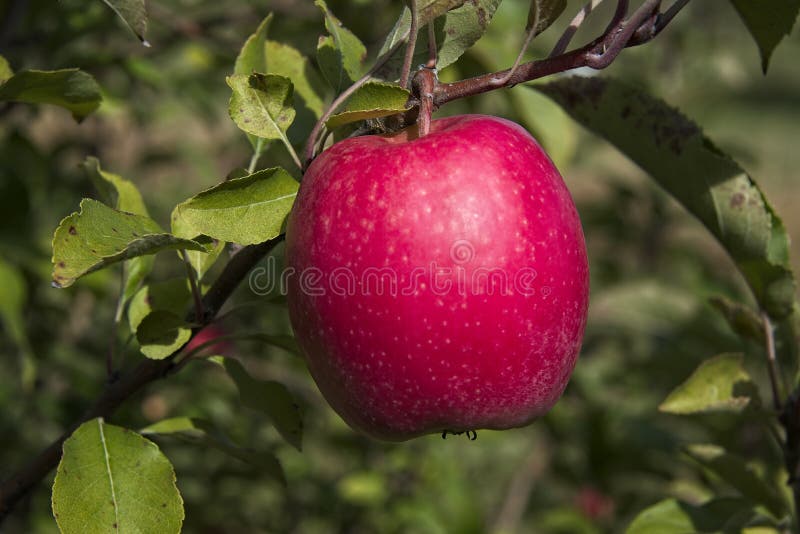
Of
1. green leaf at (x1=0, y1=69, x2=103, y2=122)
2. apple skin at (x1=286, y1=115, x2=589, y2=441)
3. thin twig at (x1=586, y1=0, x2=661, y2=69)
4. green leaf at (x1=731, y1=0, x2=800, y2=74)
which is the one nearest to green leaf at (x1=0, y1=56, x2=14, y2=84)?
green leaf at (x1=0, y1=69, x2=103, y2=122)

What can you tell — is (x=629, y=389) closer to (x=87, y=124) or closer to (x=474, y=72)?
(x=474, y=72)

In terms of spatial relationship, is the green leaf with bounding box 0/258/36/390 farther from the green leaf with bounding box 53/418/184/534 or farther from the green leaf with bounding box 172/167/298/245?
the green leaf with bounding box 172/167/298/245

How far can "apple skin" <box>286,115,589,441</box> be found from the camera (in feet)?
2.56

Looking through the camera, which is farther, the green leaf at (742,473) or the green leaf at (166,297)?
the green leaf at (742,473)

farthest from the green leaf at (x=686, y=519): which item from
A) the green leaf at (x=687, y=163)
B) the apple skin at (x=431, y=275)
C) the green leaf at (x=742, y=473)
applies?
the apple skin at (x=431, y=275)

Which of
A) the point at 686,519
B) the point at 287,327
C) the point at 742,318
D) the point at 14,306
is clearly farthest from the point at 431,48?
the point at 287,327

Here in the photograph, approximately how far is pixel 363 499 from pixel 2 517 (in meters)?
1.26

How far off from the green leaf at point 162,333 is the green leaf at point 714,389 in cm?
58

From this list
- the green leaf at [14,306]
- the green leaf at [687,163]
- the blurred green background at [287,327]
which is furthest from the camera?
the blurred green background at [287,327]

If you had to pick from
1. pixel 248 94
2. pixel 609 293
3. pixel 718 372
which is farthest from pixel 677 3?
pixel 609 293

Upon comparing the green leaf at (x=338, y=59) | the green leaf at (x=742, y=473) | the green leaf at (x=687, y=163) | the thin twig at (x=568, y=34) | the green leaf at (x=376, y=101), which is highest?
the thin twig at (x=568, y=34)

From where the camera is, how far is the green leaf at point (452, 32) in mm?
871

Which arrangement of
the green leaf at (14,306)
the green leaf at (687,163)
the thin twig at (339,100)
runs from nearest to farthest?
the thin twig at (339,100) → the green leaf at (687,163) → the green leaf at (14,306)

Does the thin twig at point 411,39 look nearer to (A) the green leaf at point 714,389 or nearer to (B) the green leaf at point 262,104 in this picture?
(B) the green leaf at point 262,104
